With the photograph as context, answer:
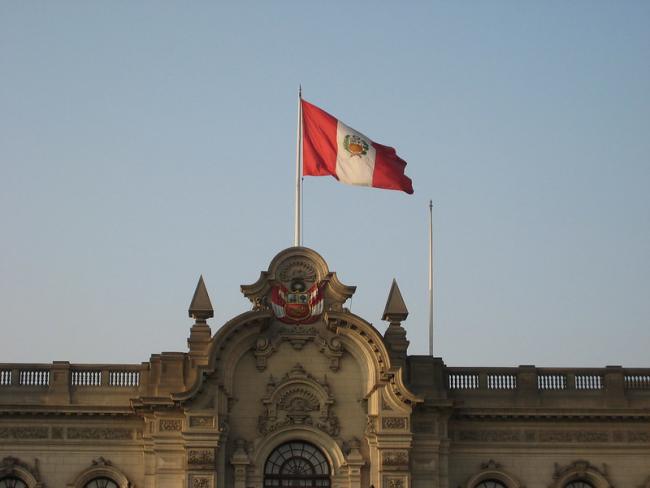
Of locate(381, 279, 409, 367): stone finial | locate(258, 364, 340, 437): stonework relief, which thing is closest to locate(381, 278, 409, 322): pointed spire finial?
locate(381, 279, 409, 367): stone finial

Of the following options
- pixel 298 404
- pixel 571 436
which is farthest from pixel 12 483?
pixel 571 436

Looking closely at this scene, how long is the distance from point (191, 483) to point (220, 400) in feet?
10.3

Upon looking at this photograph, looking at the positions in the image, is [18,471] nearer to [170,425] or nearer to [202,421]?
[170,425]

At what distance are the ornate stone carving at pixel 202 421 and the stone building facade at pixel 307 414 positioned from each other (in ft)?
0.15

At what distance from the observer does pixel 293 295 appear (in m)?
61.6

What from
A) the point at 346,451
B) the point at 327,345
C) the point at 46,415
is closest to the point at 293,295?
Answer: the point at 327,345

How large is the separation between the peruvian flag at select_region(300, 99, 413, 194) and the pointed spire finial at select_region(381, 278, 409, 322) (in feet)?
13.3

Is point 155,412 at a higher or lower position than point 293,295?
lower

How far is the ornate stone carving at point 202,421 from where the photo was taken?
59.7 m

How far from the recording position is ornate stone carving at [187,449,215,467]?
2335 inches

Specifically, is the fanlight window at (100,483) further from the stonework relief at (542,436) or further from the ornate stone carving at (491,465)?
the ornate stone carving at (491,465)

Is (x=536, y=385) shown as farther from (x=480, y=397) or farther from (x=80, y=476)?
(x=80, y=476)

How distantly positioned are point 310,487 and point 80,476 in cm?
825

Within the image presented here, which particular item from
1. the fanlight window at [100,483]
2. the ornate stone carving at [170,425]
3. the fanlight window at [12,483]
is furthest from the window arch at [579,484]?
the fanlight window at [12,483]
